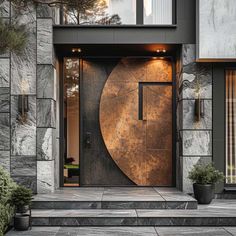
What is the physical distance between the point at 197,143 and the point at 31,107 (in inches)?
119

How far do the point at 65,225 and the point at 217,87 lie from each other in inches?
146

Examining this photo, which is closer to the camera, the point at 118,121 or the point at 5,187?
the point at 5,187

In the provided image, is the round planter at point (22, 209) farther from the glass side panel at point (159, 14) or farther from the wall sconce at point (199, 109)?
the glass side panel at point (159, 14)

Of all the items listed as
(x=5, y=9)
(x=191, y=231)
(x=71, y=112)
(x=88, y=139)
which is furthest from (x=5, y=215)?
(x=5, y=9)

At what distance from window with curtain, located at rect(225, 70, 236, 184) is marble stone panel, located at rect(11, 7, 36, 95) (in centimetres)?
353

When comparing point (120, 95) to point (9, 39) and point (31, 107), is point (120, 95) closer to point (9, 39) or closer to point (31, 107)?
point (31, 107)

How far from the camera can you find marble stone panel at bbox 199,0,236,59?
820 cm

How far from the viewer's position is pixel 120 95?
9234mm

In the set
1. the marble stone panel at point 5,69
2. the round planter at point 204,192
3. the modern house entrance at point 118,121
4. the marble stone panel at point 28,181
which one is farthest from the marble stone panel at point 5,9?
the round planter at point 204,192

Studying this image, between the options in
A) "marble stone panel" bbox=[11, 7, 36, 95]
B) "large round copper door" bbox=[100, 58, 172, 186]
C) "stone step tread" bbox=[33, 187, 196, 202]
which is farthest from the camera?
"large round copper door" bbox=[100, 58, 172, 186]

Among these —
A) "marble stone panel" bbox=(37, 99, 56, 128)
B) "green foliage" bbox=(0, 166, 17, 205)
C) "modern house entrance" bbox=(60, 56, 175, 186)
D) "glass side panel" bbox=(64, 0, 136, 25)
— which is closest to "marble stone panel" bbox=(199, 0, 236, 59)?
"modern house entrance" bbox=(60, 56, 175, 186)

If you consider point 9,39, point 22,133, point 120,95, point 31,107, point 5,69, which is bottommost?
point 22,133

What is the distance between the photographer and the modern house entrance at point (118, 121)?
9.20 metres

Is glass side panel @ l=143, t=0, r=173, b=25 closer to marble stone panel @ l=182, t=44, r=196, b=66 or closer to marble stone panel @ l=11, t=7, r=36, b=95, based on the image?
marble stone panel @ l=182, t=44, r=196, b=66
